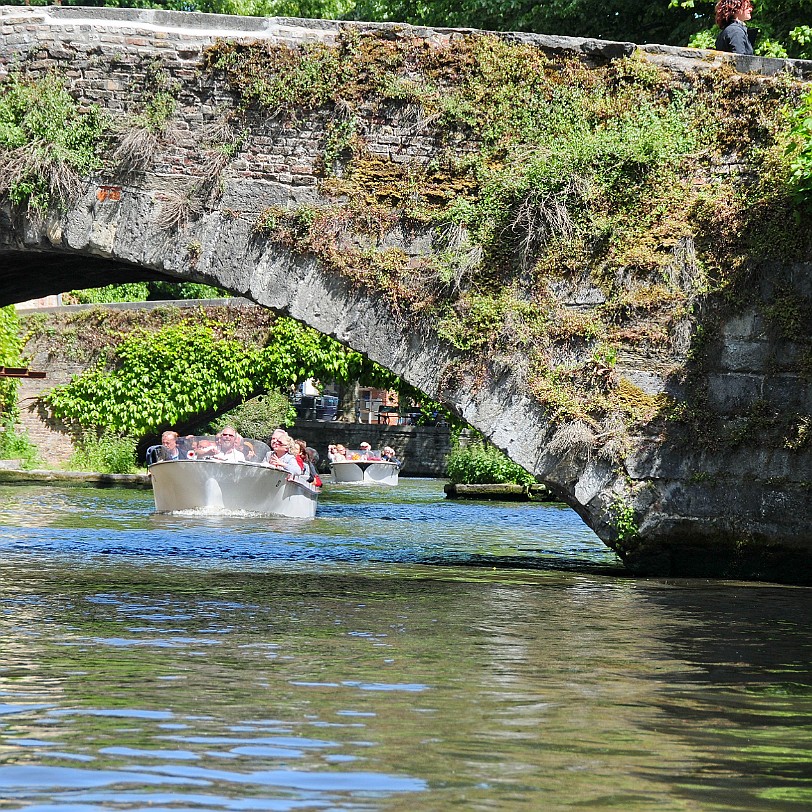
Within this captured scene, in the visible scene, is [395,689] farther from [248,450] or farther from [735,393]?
[248,450]

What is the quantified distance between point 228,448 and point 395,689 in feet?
40.9

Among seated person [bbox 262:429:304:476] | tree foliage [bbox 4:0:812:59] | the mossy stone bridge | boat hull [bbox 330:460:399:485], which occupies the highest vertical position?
tree foliage [bbox 4:0:812:59]

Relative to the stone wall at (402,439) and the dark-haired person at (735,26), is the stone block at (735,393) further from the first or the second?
the stone wall at (402,439)

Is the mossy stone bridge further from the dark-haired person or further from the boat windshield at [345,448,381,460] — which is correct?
the boat windshield at [345,448,381,460]

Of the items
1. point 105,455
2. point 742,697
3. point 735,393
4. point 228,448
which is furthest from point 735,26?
point 105,455

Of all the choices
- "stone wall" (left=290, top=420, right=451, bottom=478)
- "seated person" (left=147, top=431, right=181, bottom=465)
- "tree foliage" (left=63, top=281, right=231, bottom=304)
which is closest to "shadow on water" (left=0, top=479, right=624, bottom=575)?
"seated person" (left=147, top=431, right=181, bottom=465)

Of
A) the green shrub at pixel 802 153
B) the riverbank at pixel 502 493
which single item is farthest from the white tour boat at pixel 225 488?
the green shrub at pixel 802 153

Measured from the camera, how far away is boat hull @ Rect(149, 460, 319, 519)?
1602cm

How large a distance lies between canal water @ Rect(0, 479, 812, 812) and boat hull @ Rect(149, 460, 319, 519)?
22.3ft

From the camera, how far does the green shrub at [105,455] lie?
23062mm

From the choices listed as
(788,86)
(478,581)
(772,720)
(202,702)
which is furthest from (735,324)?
(202,702)

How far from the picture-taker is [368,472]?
105 feet

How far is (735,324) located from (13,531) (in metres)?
6.73

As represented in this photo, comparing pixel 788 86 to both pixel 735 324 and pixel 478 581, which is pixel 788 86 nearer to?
pixel 735 324
